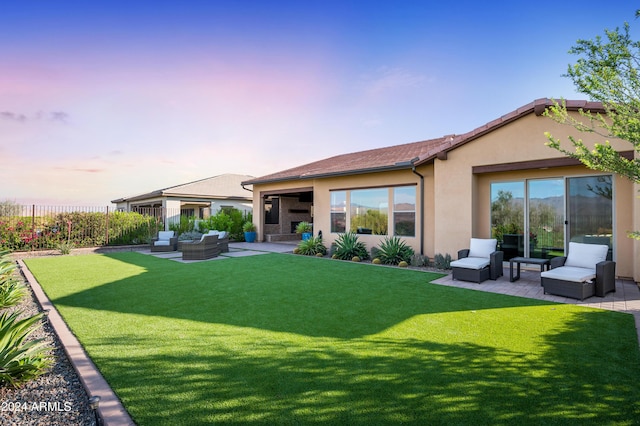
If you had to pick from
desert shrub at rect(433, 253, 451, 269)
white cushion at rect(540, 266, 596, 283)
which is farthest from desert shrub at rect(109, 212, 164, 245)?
white cushion at rect(540, 266, 596, 283)

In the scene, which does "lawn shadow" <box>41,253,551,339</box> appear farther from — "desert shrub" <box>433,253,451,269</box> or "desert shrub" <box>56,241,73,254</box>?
"desert shrub" <box>56,241,73,254</box>

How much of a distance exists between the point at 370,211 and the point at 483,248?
5188mm

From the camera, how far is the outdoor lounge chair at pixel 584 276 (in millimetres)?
6527

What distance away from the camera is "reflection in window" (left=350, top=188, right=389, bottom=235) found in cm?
1279

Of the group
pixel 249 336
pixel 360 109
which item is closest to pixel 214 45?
pixel 360 109

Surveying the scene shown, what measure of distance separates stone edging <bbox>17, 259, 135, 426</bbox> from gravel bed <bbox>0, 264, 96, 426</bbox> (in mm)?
68

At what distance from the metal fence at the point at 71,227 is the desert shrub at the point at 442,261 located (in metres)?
15.4

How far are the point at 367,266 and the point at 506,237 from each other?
443 centimetres

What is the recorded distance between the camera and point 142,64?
10781 mm

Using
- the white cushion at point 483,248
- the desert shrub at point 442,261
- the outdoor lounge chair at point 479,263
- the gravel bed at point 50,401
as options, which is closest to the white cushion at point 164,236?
the desert shrub at point 442,261

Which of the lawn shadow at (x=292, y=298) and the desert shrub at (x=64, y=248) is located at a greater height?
the desert shrub at (x=64, y=248)

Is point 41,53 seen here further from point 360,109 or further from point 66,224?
point 360,109

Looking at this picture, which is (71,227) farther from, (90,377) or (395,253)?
(90,377)

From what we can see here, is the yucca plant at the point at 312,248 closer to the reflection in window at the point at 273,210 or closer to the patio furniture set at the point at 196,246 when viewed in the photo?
the patio furniture set at the point at 196,246
